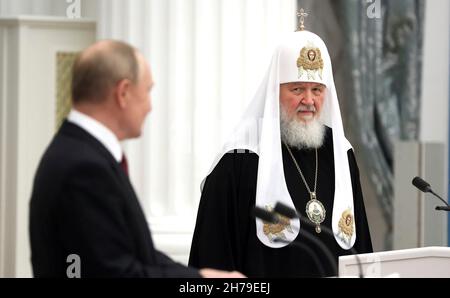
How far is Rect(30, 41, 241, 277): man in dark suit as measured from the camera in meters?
3.35

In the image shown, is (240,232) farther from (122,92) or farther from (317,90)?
(122,92)

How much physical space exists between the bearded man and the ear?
6.54 feet

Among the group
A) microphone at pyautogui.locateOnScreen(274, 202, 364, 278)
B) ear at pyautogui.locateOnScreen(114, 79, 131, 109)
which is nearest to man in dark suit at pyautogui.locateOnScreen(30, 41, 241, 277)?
ear at pyautogui.locateOnScreen(114, 79, 131, 109)

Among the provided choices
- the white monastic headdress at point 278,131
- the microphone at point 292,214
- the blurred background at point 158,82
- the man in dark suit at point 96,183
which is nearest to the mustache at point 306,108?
the white monastic headdress at point 278,131

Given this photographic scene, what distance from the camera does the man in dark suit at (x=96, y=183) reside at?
11.0ft

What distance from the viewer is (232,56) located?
6.46 metres

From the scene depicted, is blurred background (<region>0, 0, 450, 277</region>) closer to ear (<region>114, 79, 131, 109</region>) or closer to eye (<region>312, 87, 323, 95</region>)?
eye (<region>312, 87, 323, 95</region>)

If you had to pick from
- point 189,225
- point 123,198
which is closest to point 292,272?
point 189,225

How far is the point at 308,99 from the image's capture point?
5430mm

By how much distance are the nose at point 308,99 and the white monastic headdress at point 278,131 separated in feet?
0.20

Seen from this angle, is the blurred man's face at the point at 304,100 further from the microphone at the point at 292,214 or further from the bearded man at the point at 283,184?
the microphone at the point at 292,214

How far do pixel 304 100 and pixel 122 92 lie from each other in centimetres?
213

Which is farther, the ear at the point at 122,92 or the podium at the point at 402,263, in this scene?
the podium at the point at 402,263

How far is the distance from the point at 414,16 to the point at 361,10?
1.49ft
